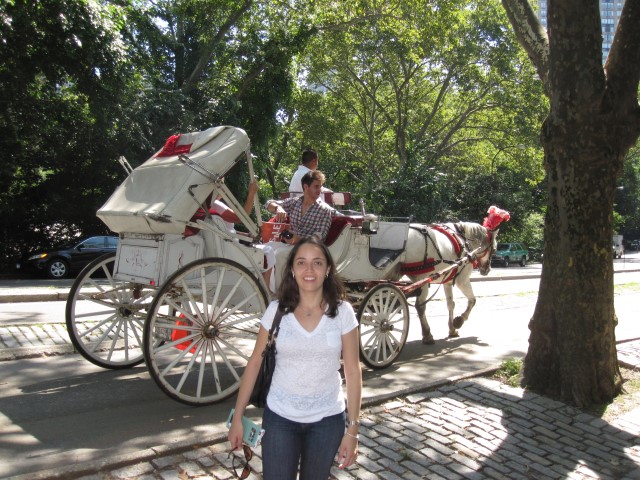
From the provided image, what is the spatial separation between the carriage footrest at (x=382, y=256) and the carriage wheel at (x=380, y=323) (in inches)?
23.1

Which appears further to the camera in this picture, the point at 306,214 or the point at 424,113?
the point at 424,113

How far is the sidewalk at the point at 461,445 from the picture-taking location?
13.6ft

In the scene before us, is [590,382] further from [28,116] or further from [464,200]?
[464,200]

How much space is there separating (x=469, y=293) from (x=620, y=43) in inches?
190

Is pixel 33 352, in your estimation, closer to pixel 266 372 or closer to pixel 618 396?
pixel 266 372

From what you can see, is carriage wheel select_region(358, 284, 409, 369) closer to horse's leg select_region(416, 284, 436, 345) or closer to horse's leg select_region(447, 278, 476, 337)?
horse's leg select_region(416, 284, 436, 345)

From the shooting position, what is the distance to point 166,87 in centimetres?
2261

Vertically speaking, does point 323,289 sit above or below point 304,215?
below

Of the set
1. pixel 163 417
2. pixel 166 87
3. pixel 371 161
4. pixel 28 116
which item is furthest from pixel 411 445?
pixel 371 161

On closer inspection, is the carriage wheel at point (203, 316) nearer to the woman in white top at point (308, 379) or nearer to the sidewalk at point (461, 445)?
the sidewalk at point (461, 445)

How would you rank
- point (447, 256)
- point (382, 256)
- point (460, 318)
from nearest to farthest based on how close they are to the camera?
point (382, 256) < point (447, 256) < point (460, 318)

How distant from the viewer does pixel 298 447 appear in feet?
9.93

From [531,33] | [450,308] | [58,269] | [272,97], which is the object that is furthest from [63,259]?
[531,33]

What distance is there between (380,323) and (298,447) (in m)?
4.22
